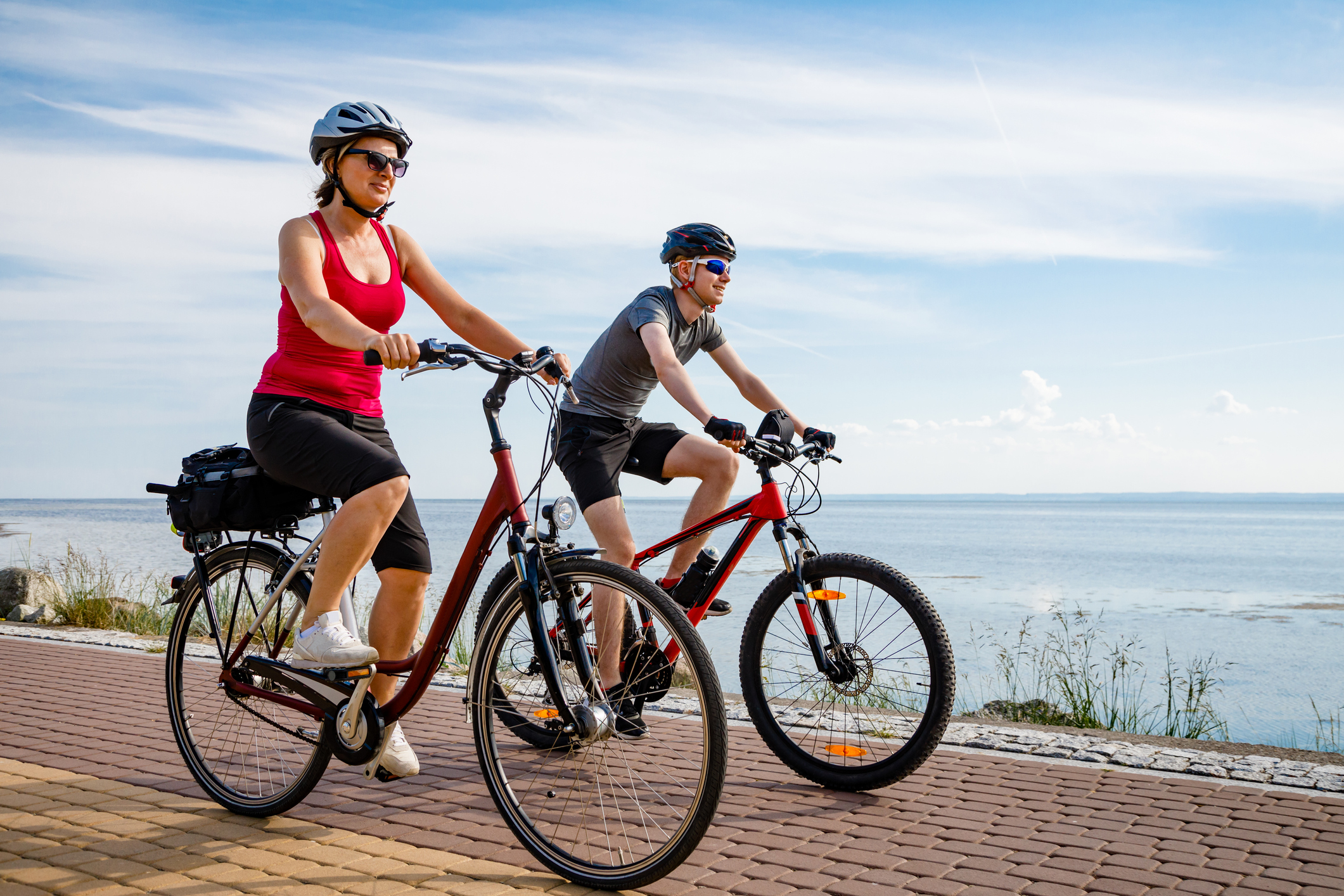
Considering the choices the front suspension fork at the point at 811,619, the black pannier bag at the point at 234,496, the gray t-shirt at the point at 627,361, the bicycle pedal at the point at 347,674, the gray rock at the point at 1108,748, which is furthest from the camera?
the gray t-shirt at the point at 627,361

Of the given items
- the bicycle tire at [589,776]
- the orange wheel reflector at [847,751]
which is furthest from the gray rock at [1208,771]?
the bicycle tire at [589,776]

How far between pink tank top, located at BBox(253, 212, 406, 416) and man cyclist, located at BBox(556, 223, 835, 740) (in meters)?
1.28

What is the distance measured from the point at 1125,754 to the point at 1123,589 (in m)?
19.8

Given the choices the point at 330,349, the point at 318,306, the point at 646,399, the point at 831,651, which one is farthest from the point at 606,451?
the point at 318,306

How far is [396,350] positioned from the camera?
3025 millimetres

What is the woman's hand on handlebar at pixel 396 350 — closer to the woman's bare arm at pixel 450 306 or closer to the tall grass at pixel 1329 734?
the woman's bare arm at pixel 450 306

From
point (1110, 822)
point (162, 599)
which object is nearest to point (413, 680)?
point (1110, 822)

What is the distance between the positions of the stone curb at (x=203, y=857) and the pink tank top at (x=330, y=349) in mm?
1510

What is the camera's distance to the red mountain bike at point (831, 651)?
4289mm

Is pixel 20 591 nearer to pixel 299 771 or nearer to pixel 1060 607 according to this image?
pixel 299 771

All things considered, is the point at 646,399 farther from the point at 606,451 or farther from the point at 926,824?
the point at 926,824

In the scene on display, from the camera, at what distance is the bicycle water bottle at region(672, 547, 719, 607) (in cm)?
481

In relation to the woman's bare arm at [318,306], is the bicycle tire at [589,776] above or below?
below

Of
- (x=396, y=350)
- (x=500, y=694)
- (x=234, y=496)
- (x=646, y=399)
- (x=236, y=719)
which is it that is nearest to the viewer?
(x=396, y=350)
